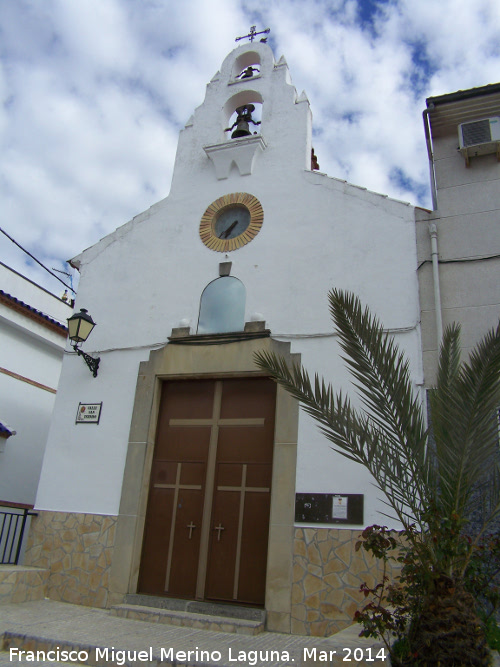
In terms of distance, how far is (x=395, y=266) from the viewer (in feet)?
22.2

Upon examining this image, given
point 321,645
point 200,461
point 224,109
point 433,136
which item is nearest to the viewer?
point 321,645

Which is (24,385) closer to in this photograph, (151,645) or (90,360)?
(90,360)

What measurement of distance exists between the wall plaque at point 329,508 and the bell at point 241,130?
5.31 m

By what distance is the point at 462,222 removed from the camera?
674 centimetres

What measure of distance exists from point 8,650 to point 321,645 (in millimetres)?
2884

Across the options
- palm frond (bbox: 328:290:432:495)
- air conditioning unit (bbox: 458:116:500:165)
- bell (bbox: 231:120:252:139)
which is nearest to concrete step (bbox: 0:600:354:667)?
palm frond (bbox: 328:290:432:495)

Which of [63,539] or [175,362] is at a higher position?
[175,362]

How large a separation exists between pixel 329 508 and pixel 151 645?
7.18 ft

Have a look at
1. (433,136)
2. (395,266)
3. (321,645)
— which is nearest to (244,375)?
(395,266)

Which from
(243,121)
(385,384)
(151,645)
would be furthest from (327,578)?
(243,121)

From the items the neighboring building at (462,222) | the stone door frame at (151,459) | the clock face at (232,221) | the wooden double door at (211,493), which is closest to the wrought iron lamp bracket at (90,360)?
the stone door frame at (151,459)

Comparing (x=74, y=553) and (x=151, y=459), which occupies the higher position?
(x=151, y=459)

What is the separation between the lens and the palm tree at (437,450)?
3.92 metres

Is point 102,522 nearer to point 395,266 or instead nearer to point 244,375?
point 244,375
